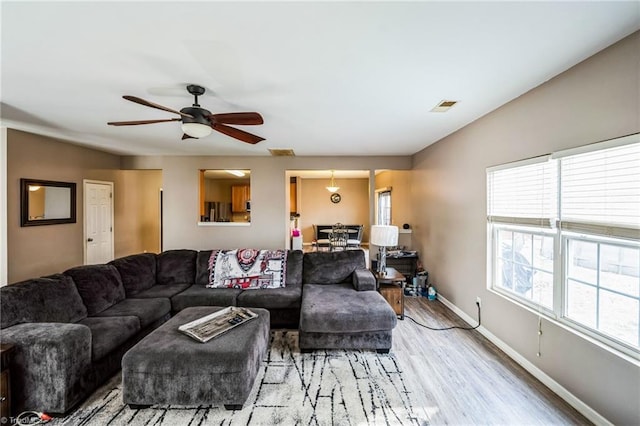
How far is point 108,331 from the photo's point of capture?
231cm

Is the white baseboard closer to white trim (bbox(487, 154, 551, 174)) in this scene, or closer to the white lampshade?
the white lampshade

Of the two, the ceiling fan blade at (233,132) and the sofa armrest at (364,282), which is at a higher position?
the ceiling fan blade at (233,132)

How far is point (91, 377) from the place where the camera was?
81.9 inches

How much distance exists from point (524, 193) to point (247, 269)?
10.5 ft

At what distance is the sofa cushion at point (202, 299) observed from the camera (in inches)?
125

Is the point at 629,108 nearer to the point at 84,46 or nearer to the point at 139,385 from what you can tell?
the point at 84,46

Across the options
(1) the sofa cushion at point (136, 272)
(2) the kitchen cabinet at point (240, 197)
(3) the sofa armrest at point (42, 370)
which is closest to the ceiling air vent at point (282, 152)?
(1) the sofa cushion at point (136, 272)

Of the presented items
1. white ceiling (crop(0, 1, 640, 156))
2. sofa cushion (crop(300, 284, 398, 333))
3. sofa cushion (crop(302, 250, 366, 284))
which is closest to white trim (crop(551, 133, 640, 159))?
white ceiling (crop(0, 1, 640, 156))

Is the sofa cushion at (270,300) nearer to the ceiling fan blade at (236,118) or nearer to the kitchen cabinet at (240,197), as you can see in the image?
the ceiling fan blade at (236,118)

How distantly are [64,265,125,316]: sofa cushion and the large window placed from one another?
4101 mm

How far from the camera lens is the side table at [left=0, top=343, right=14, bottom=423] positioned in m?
1.72

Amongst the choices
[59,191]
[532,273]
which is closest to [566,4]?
[532,273]

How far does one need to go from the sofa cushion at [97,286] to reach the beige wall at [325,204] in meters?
7.21

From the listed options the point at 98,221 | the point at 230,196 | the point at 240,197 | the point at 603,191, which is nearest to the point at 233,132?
the point at 603,191
